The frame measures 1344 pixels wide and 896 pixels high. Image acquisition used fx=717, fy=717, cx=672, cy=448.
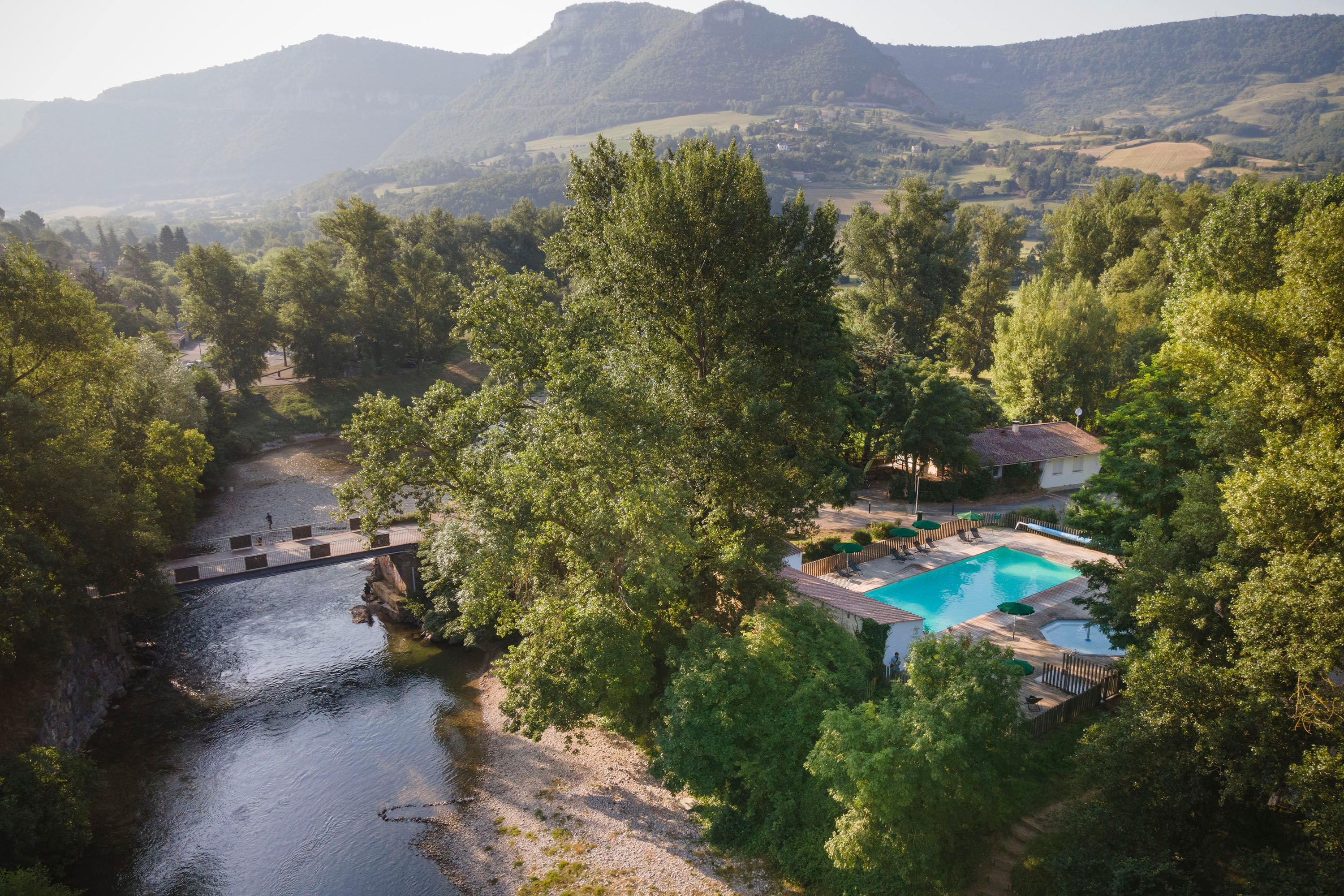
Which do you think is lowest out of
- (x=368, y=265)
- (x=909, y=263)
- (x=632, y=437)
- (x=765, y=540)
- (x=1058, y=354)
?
(x=765, y=540)

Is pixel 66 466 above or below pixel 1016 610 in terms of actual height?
above

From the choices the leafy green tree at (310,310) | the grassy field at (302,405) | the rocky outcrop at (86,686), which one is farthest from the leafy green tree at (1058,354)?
the leafy green tree at (310,310)

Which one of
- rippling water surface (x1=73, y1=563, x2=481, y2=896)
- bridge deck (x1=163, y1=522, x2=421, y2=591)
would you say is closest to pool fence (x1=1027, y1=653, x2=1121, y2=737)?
rippling water surface (x1=73, y1=563, x2=481, y2=896)

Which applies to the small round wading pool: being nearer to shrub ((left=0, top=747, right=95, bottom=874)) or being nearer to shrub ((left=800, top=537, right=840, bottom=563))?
shrub ((left=800, top=537, right=840, bottom=563))

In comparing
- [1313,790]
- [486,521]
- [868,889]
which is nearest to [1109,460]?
[1313,790]

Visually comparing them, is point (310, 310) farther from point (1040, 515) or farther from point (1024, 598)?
point (1024, 598)

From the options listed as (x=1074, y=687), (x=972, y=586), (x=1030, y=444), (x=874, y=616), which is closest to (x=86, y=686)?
(x=874, y=616)

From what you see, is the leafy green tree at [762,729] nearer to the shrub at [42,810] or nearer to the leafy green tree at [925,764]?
the leafy green tree at [925,764]
